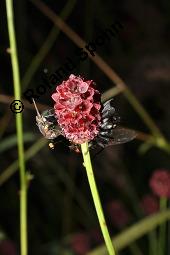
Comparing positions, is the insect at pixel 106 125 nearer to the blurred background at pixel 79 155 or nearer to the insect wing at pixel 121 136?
the insect wing at pixel 121 136

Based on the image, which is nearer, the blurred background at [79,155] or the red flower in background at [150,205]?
the red flower in background at [150,205]

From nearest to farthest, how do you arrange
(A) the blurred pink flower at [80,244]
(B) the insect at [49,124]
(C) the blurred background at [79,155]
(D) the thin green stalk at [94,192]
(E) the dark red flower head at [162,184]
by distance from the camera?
(D) the thin green stalk at [94,192]
(B) the insect at [49,124]
(E) the dark red flower head at [162,184]
(A) the blurred pink flower at [80,244]
(C) the blurred background at [79,155]

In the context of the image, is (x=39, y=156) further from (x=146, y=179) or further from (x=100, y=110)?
(x=100, y=110)

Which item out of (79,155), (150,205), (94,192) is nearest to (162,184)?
(94,192)

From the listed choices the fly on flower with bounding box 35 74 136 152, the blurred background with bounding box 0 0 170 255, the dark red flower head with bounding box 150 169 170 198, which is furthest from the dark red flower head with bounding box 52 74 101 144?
the blurred background with bounding box 0 0 170 255

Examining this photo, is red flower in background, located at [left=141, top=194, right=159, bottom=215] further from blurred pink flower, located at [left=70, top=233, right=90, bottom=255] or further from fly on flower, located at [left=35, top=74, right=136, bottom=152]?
fly on flower, located at [left=35, top=74, right=136, bottom=152]

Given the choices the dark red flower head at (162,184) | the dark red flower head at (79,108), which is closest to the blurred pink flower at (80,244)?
the dark red flower head at (162,184)
